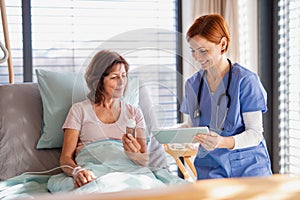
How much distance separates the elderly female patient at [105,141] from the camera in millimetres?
1836

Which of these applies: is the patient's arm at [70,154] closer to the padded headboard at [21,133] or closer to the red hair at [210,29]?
the padded headboard at [21,133]

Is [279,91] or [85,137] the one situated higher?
[279,91]

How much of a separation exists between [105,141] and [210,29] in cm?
65

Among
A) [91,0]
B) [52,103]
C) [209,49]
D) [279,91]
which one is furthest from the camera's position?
[91,0]

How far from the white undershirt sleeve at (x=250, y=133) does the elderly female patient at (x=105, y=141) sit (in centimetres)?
33

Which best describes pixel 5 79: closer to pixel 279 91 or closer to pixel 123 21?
pixel 123 21

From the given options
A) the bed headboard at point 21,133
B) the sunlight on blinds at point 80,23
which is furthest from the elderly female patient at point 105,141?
the sunlight on blinds at point 80,23

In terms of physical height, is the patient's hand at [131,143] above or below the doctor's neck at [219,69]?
below

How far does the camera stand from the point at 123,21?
10.2 feet

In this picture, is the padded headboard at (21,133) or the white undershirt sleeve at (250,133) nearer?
the white undershirt sleeve at (250,133)

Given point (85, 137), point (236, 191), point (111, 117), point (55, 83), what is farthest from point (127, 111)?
point (236, 191)

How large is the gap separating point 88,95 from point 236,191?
62.8 inches

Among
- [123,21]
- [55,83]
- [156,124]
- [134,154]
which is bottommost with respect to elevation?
[134,154]

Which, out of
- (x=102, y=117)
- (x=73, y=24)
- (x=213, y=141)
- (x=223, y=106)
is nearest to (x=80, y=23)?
(x=73, y=24)
